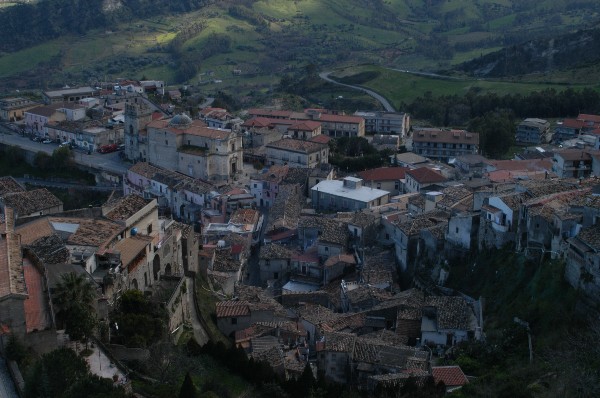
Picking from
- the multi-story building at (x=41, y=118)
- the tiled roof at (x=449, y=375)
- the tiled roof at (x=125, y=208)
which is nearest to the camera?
the tiled roof at (x=449, y=375)

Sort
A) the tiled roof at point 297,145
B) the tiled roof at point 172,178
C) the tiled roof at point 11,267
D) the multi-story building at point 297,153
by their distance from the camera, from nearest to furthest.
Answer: the tiled roof at point 11,267 < the tiled roof at point 172,178 < the multi-story building at point 297,153 < the tiled roof at point 297,145

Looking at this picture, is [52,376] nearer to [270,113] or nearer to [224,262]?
[224,262]

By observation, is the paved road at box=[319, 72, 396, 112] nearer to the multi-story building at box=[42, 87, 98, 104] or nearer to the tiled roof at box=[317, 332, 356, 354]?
the multi-story building at box=[42, 87, 98, 104]

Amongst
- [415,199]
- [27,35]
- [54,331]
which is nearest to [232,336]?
[54,331]

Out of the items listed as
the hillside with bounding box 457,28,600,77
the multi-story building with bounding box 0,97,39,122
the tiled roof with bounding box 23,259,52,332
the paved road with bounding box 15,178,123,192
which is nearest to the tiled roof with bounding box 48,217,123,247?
the tiled roof with bounding box 23,259,52,332

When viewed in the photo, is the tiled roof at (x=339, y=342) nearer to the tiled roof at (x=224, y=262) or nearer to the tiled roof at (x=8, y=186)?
the tiled roof at (x=224, y=262)

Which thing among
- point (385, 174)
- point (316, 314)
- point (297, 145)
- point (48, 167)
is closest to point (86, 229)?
point (316, 314)

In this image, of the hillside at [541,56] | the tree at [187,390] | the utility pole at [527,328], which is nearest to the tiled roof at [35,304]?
the tree at [187,390]
